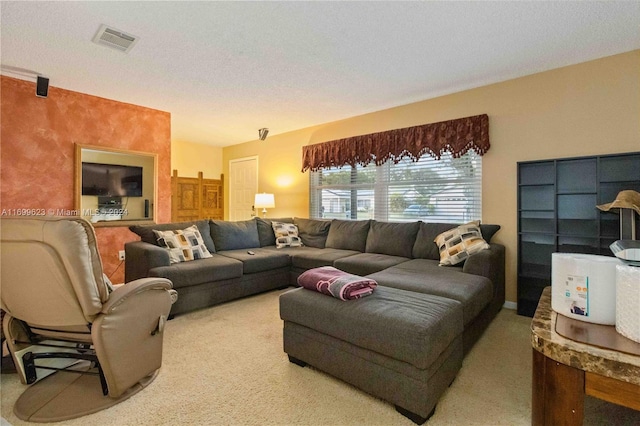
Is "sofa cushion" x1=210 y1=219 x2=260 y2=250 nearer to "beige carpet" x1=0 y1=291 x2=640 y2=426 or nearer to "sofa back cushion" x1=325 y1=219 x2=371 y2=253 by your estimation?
"sofa back cushion" x1=325 y1=219 x2=371 y2=253

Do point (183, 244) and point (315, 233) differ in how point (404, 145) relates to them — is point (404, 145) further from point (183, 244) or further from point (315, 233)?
point (183, 244)

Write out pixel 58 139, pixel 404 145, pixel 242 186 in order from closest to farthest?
pixel 58 139 → pixel 404 145 → pixel 242 186

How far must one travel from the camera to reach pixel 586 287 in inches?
48.9

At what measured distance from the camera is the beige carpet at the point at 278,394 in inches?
59.0

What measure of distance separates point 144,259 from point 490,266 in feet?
10.4

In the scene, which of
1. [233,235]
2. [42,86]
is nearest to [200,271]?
[233,235]

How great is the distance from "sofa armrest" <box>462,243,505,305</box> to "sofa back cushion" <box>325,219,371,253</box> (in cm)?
150

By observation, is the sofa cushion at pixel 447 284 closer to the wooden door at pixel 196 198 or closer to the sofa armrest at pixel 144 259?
the sofa armrest at pixel 144 259

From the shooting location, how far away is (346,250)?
4.06 metres

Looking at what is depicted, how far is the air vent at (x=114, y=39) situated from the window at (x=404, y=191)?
308 centimetres

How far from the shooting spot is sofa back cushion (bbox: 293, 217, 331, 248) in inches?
175

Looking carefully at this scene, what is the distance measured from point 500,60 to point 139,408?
3797 millimetres

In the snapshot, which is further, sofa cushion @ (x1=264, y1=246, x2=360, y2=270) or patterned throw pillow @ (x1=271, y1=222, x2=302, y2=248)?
patterned throw pillow @ (x1=271, y1=222, x2=302, y2=248)

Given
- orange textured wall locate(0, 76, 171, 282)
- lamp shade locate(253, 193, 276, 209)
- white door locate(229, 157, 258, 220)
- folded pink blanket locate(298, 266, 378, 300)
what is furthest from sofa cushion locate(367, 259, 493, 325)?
white door locate(229, 157, 258, 220)
